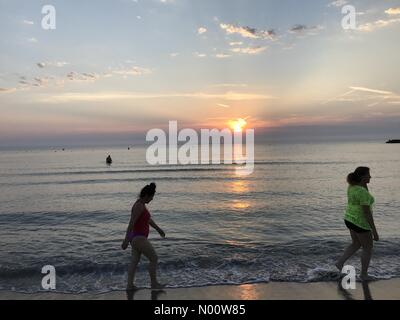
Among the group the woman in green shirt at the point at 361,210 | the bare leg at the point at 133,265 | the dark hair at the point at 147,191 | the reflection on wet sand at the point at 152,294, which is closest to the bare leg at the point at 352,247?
the woman in green shirt at the point at 361,210

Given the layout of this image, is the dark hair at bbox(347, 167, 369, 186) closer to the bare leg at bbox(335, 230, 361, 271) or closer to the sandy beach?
the bare leg at bbox(335, 230, 361, 271)

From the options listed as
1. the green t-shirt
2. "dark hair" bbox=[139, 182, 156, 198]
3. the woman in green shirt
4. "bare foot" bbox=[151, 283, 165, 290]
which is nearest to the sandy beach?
"bare foot" bbox=[151, 283, 165, 290]

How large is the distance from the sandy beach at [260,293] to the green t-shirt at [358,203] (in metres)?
1.20

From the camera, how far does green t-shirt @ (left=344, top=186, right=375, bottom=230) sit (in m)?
6.72

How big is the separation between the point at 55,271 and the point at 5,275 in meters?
1.09

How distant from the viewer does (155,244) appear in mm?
11094

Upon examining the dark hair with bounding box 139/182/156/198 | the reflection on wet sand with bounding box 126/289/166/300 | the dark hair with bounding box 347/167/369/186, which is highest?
the dark hair with bounding box 347/167/369/186

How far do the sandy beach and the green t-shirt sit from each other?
1.20m

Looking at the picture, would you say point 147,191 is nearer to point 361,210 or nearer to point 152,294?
point 152,294

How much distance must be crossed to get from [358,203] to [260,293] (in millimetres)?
2475
